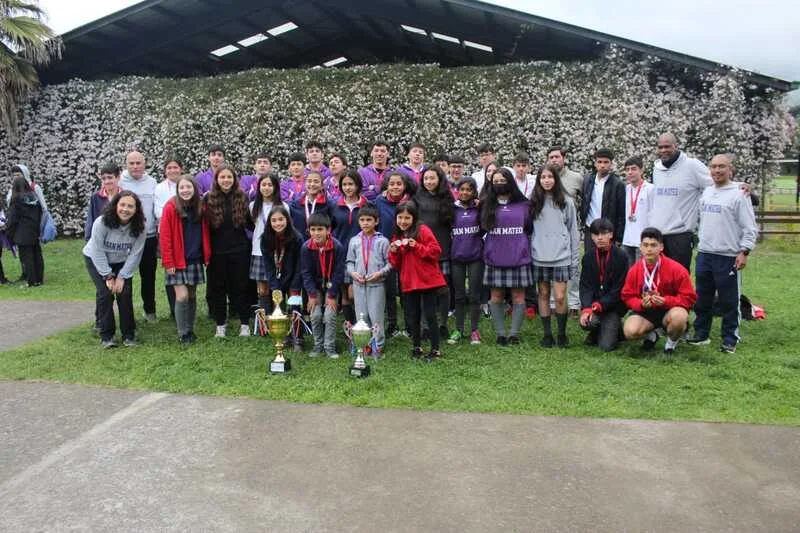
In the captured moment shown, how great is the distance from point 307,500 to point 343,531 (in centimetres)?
35

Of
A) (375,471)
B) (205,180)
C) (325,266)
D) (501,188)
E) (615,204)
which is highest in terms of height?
(205,180)

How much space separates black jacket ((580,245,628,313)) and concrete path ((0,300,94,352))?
5602mm

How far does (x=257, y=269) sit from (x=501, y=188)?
2.59 meters

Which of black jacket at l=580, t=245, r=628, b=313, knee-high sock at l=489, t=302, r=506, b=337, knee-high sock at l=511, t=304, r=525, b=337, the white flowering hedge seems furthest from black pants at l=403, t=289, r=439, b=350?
the white flowering hedge

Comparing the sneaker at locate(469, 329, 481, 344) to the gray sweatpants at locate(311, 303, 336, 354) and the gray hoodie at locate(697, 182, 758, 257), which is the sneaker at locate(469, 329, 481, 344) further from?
the gray hoodie at locate(697, 182, 758, 257)

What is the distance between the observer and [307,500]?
Result: 311 cm

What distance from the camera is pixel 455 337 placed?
6.19 m

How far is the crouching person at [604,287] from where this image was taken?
5.89 m

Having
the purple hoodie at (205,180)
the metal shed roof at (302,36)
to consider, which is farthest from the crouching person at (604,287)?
the metal shed roof at (302,36)

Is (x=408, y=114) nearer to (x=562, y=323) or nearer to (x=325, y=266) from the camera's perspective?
(x=325, y=266)

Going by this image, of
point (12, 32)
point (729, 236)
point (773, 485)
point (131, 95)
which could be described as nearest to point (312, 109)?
point (131, 95)

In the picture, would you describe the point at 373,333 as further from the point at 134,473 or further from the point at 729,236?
the point at 729,236

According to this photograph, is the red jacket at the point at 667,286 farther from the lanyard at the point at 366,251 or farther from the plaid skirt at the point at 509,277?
the lanyard at the point at 366,251

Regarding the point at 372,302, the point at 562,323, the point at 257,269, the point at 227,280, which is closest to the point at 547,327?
the point at 562,323
